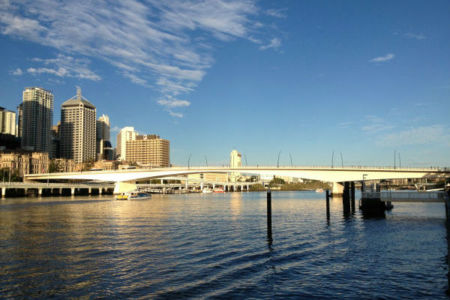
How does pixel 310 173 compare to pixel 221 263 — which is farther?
pixel 310 173

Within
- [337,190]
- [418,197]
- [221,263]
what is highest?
[418,197]

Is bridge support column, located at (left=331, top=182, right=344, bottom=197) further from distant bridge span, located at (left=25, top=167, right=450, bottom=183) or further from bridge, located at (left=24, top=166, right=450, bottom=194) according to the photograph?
distant bridge span, located at (left=25, top=167, right=450, bottom=183)

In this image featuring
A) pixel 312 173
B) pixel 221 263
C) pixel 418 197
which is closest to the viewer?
pixel 221 263

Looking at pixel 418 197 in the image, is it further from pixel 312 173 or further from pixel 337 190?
pixel 337 190

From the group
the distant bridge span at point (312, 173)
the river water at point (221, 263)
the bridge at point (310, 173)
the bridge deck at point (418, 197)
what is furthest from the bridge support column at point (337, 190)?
the river water at point (221, 263)

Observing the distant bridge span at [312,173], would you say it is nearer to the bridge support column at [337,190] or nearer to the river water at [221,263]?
the bridge support column at [337,190]

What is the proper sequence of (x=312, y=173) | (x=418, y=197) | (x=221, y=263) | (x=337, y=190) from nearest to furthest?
(x=221, y=263) < (x=418, y=197) < (x=312, y=173) < (x=337, y=190)

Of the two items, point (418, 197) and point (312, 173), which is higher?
point (312, 173)

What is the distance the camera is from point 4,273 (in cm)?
2102

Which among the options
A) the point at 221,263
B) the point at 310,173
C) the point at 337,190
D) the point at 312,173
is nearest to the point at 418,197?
Answer: the point at 221,263

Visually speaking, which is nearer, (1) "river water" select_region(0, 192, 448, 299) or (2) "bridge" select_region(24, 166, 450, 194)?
(1) "river water" select_region(0, 192, 448, 299)

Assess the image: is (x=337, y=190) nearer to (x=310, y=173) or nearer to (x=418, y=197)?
(x=310, y=173)

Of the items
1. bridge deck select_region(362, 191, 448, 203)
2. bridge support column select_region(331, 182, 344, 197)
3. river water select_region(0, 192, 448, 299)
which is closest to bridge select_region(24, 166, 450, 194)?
bridge support column select_region(331, 182, 344, 197)

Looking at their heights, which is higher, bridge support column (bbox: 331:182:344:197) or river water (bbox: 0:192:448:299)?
bridge support column (bbox: 331:182:344:197)
